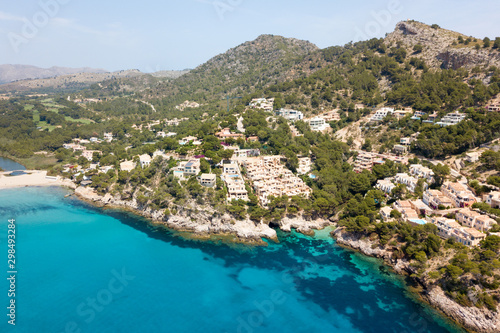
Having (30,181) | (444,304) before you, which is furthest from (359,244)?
(30,181)

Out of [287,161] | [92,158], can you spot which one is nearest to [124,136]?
[92,158]

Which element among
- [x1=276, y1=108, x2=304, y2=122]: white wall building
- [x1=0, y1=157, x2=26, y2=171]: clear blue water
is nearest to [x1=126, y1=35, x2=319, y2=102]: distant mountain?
[x1=276, y1=108, x2=304, y2=122]: white wall building

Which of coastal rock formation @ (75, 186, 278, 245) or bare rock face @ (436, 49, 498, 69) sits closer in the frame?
coastal rock formation @ (75, 186, 278, 245)

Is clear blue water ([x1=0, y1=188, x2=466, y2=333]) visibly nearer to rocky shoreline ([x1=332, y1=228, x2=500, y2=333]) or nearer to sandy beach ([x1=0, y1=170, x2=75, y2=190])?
rocky shoreline ([x1=332, y1=228, x2=500, y2=333])

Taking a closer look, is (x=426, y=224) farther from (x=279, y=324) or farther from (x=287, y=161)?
(x=287, y=161)

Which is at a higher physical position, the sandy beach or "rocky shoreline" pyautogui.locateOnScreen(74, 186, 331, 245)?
"rocky shoreline" pyautogui.locateOnScreen(74, 186, 331, 245)

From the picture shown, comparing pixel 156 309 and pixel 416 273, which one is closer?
pixel 156 309
